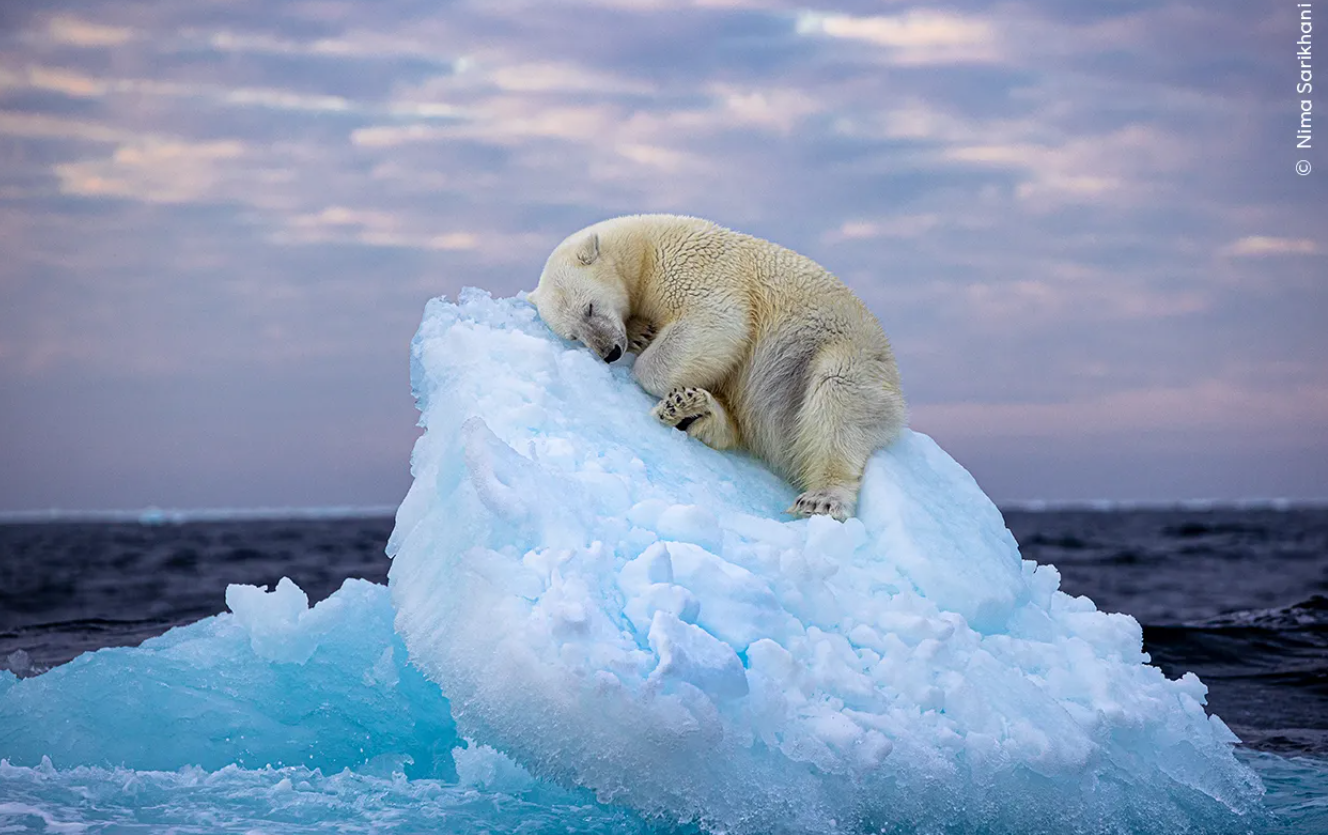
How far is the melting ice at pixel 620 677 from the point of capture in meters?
4.00

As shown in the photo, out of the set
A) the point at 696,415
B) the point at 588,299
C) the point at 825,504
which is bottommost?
the point at 825,504

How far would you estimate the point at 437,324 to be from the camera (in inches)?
243

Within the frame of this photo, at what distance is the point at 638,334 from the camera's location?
6.29 metres

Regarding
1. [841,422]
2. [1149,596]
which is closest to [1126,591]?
[1149,596]

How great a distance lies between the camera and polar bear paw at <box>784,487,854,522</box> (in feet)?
17.8

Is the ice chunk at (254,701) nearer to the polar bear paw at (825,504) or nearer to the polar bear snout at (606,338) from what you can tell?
the polar bear snout at (606,338)

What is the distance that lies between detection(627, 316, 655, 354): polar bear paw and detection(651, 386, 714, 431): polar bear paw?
605 mm

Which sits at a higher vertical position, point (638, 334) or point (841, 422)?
point (638, 334)

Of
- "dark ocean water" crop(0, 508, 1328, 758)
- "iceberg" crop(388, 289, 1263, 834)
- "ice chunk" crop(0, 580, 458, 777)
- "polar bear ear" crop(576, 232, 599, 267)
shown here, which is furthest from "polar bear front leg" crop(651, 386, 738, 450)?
"dark ocean water" crop(0, 508, 1328, 758)

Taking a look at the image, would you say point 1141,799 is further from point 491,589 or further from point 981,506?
point 491,589

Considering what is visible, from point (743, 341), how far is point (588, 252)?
97 centimetres

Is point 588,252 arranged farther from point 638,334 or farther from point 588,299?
point 638,334

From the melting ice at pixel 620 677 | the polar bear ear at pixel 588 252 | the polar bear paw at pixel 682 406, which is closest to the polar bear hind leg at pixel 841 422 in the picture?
the melting ice at pixel 620 677

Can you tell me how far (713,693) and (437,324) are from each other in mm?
3013
